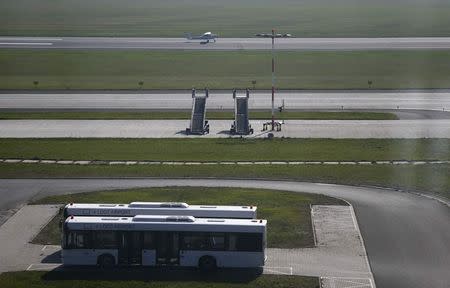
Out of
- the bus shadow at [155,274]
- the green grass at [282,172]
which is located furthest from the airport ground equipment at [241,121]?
the bus shadow at [155,274]

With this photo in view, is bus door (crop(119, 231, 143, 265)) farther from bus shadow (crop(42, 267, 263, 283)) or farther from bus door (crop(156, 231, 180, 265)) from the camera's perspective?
bus door (crop(156, 231, 180, 265))

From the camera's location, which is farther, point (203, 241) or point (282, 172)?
point (282, 172)

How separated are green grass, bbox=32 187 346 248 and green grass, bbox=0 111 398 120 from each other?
24809mm

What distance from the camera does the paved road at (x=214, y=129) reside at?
201 feet

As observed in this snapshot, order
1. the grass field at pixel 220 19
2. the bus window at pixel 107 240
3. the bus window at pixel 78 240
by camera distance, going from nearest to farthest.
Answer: the bus window at pixel 107 240 → the bus window at pixel 78 240 → the grass field at pixel 220 19

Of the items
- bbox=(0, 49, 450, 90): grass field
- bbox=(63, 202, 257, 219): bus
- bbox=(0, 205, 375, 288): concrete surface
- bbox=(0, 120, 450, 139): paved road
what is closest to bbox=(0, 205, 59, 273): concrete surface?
bbox=(0, 205, 375, 288): concrete surface

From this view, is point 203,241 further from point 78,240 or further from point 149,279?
point 78,240

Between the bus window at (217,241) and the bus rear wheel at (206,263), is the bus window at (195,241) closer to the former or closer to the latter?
the bus window at (217,241)

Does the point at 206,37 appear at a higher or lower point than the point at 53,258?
higher

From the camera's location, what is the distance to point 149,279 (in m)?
31.0

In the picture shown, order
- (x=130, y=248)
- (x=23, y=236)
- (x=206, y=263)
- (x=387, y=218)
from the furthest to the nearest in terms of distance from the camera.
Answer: (x=387, y=218) < (x=23, y=236) < (x=130, y=248) < (x=206, y=263)

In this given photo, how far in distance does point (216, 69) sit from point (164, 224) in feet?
218

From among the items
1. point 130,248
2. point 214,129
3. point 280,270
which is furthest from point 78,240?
point 214,129

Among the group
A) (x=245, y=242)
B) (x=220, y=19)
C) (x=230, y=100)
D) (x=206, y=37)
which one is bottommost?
(x=245, y=242)
